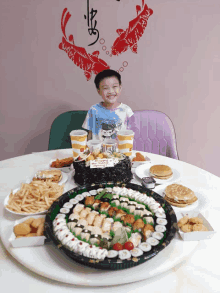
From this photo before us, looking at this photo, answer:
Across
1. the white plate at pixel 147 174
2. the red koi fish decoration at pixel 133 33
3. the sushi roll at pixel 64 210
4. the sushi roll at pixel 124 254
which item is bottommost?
the white plate at pixel 147 174

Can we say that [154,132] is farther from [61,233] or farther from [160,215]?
[61,233]

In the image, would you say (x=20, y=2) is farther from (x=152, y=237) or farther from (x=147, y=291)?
(x=147, y=291)

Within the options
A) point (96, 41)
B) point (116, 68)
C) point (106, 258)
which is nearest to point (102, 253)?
point (106, 258)

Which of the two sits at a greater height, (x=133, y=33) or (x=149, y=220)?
(x=133, y=33)

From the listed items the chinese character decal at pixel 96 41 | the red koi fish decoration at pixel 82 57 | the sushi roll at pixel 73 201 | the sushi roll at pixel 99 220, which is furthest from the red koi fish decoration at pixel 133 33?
the sushi roll at pixel 99 220

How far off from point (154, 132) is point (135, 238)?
167 cm

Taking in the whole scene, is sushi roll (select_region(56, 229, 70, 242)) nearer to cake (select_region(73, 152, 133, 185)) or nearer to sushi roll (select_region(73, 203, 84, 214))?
sushi roll (select_region(73, 203, 84, 214))

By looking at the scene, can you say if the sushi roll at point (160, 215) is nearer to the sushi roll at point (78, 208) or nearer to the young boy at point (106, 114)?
the sushi roll at point (78, 208)

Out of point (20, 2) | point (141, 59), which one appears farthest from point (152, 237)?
point (20, 2)

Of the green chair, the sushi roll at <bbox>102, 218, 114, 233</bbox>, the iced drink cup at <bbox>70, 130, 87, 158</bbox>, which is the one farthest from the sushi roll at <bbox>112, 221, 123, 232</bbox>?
the green chair

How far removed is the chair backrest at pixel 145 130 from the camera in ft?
7.98

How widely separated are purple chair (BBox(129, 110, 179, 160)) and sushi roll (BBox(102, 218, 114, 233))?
1514mm

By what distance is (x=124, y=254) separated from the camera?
0.84m

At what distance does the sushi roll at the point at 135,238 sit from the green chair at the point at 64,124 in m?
1.80
